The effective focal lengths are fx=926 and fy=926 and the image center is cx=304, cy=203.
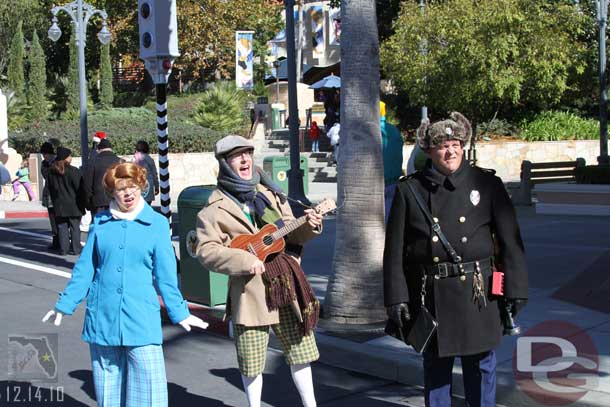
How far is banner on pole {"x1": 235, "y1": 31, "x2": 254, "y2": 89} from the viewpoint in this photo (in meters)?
33.9

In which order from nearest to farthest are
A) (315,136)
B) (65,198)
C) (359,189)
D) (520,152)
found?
(359,189) < (65,198) < (520,152) < (315,136)

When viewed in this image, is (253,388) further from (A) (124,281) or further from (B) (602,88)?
(B) (602,88)

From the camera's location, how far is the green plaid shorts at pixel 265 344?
5.84 meters

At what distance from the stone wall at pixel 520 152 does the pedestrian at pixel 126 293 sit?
81.4ft

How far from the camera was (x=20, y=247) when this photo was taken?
631 inches

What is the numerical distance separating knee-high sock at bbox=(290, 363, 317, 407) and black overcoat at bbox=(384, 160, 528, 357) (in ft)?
3.40

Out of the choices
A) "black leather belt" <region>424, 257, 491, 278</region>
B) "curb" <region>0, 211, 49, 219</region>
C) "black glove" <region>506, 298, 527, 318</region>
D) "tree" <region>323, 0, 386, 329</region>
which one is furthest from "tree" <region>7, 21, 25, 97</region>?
"black glove" <region>506, 298, 527, 318</region>

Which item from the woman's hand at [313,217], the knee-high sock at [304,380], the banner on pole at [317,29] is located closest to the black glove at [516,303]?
the woman's hand at [313,217]

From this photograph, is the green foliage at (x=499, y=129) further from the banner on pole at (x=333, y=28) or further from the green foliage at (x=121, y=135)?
the banner on pole at (x=333, y=28)

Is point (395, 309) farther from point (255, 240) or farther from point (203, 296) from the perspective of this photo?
point (203, 296)

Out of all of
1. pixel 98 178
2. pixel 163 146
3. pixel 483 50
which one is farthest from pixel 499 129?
pixel 163 146

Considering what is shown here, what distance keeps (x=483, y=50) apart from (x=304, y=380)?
19.5 m

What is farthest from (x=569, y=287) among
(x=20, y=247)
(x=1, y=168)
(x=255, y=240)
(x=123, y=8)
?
(x=123, y=8)

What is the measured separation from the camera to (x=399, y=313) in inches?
203
